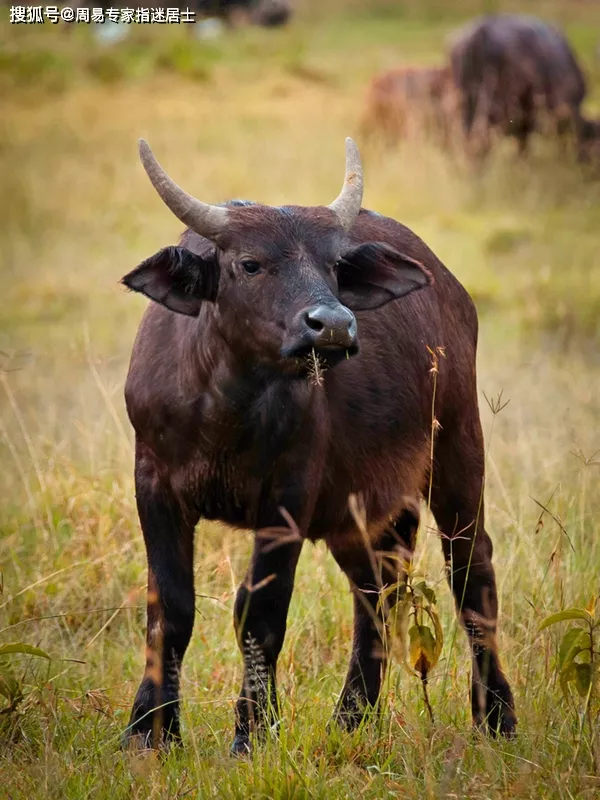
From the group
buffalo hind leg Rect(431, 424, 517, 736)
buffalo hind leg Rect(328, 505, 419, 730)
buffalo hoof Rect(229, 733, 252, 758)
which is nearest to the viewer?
buffalo hoof Rect(229, 733, 252, 758)

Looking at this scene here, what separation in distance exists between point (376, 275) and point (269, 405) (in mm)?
524

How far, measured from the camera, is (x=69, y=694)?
441 centimetres

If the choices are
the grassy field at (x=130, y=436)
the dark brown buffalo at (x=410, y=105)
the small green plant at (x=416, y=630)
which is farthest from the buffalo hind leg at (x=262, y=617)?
the dark brown buffalo at (x=410, y=105)

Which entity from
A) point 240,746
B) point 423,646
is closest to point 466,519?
point 423,646

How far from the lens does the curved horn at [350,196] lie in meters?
4.07

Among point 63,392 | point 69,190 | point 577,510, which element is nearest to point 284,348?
point 577,510

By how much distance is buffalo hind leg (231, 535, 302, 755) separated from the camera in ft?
12.6

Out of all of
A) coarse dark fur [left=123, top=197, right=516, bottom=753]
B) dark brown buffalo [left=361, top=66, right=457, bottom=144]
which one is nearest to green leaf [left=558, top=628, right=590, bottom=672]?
coarse dark fur [left=123, top=197, right=516, bottom=753]

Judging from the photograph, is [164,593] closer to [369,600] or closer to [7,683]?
[7,683]

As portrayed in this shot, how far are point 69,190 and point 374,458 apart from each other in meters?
11.3

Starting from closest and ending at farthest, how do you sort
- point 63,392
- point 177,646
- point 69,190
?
point 177,646
point 63,392
point 69,190

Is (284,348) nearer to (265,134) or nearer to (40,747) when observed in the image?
(40,747)

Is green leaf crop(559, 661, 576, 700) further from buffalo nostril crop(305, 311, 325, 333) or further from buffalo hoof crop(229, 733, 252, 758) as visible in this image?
buffalo nostril crop(305, 311, 325, 333)

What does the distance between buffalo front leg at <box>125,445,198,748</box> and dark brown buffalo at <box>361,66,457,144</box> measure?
12.2 m
